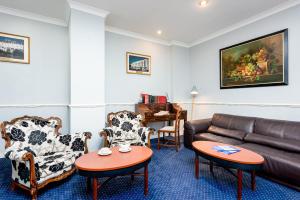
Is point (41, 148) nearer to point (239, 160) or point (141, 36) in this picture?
point (239, 160)

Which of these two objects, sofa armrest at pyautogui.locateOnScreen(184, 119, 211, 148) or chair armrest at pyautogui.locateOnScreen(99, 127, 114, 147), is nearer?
chair armrest at pyautogui.locateOnScreen(99, 127, 114, 147)

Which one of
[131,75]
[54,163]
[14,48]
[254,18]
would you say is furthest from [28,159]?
[254,18]

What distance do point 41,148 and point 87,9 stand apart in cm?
254

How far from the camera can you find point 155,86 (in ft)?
15.1

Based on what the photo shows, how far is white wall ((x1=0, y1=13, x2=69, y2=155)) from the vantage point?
120 inches

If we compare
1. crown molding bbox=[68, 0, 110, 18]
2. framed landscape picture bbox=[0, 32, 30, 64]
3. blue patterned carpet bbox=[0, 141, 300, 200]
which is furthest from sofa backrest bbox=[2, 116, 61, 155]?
crown molding bbox=[68, 0, 110, 18]

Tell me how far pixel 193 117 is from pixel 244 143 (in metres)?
2.25

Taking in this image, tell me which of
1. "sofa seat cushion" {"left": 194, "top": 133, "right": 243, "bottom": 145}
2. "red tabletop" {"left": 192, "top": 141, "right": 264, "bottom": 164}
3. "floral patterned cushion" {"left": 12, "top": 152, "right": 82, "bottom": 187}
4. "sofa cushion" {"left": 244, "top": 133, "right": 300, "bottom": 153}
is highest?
"sofa cushion" {"left": 244, "top": 133, "right": 300, "bottom": 153}

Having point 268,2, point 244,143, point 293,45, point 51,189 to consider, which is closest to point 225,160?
point 244,143

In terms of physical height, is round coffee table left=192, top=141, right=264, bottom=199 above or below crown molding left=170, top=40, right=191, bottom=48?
below

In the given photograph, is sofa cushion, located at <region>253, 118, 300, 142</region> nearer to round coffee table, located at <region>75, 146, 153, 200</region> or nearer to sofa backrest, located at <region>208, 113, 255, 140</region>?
sofa backrest, located at <region>208, 113, 255, 140</region>

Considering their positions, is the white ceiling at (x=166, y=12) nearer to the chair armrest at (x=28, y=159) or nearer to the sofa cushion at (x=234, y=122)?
the sofa cushion at (x=234, y=122)

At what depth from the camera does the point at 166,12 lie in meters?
3.18

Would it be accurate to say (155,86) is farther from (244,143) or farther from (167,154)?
(244,143)
